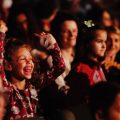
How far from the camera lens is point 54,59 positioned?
5.88 metres

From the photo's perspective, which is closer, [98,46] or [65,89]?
[65,89]

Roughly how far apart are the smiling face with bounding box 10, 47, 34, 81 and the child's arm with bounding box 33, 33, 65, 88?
0.27m

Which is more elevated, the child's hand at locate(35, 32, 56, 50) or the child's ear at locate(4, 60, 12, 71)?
the child's hand at locate(35, 32, 56, 50)

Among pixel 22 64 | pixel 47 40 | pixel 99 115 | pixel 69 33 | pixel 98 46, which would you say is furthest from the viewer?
pixel 69 33

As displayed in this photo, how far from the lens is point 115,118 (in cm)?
412

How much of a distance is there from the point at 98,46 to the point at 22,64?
1041mm

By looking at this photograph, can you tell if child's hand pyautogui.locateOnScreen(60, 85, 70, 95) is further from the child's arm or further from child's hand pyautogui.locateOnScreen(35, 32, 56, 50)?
child's hand pyautogui.locateOnScreen(35, 32, 56, 50)

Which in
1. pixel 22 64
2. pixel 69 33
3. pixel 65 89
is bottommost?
pixel 65 89

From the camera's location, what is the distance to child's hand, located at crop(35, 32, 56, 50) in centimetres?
583

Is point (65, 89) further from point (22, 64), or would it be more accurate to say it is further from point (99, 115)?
point (99, 115)

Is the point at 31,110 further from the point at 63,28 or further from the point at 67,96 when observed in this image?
the point at 63,28

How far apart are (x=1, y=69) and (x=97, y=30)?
4.84ft

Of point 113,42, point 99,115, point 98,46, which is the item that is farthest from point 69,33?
point 99,115

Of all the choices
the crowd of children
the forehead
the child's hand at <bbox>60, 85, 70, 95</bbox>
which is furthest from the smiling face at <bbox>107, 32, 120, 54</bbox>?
the forehead
